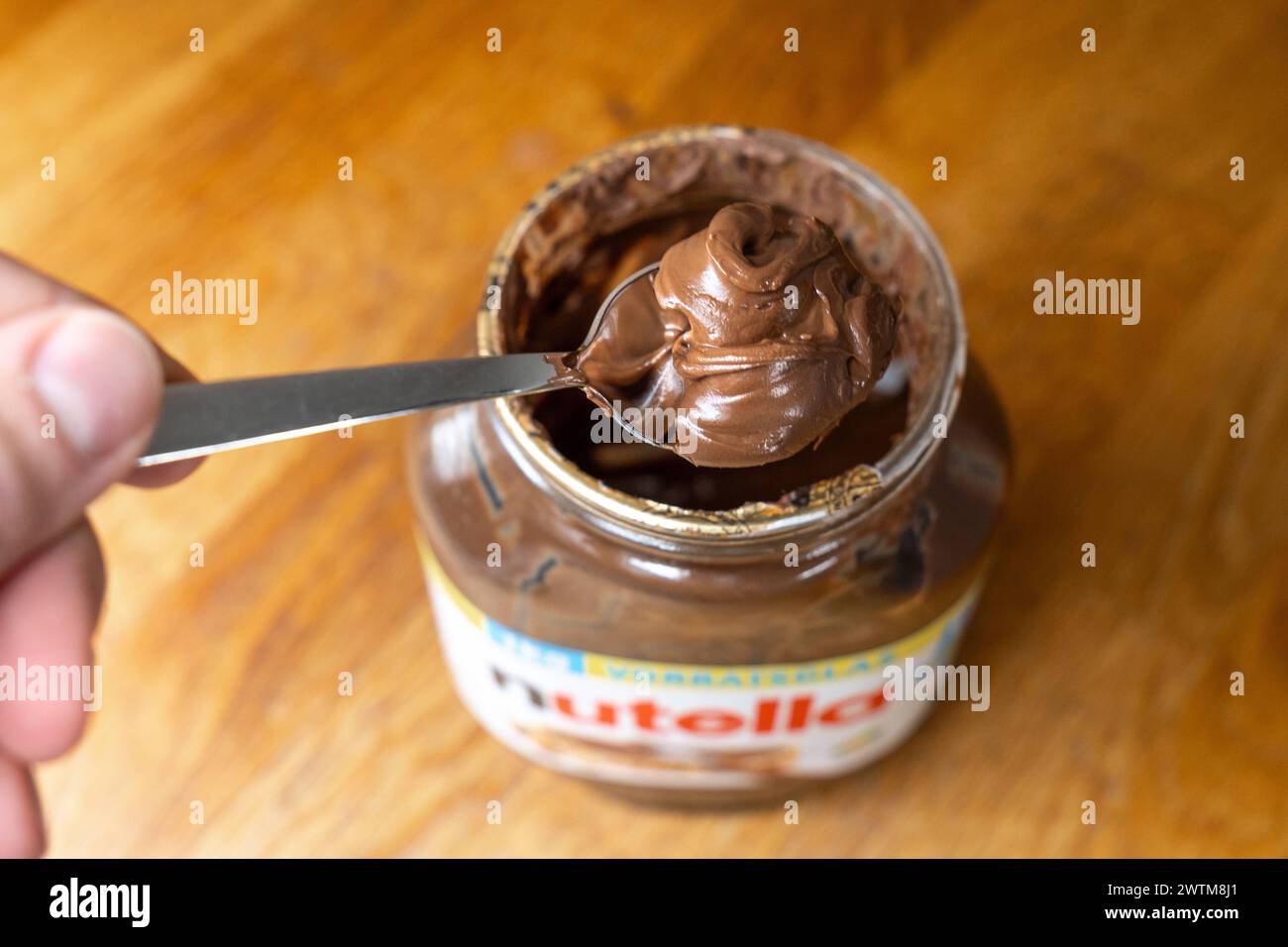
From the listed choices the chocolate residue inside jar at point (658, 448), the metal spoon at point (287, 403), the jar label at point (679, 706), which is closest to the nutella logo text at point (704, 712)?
the jar label at point (679, 706)

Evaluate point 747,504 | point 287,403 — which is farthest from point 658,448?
point 287,403

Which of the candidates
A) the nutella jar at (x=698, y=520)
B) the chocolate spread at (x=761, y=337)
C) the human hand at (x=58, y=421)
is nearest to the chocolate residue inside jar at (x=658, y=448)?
the nutella jar at (x=698, y=520)

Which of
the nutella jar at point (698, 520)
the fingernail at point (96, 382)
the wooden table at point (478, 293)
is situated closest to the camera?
the fingernail at point (96, 382)

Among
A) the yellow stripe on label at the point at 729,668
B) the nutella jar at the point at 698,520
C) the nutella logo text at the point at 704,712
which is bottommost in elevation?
the nutella logo text at the point at 704,712

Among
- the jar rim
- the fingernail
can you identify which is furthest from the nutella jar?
the fingernail

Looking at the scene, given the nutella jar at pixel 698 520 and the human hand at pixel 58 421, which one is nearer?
the human hand at pixel 58 421

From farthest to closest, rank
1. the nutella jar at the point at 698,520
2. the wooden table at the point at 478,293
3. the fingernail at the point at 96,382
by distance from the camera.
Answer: the wooden table at the point at 478,293 → the nutella jar at the point at 698,520 → the fingernail at the point at 96,382

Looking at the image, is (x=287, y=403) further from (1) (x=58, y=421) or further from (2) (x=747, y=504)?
(2) (x=747, y=504)

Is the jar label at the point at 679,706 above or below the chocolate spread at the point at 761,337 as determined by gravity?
below

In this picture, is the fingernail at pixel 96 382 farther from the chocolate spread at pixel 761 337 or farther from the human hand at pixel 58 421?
the chocolate spread at pixel 761 337
